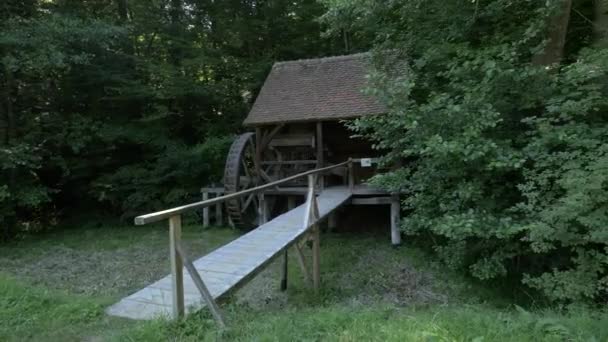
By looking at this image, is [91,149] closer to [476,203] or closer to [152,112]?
[152,112]

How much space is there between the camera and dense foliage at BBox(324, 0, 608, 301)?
433cm

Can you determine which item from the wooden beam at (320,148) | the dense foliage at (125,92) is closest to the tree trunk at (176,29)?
the dense foliage at (125,92)

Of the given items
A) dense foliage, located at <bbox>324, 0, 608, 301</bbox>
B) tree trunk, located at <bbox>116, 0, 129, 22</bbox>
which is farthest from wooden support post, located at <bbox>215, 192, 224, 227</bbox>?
tree trunk, located at <bbox>116, 0, 129, 22</bbox>

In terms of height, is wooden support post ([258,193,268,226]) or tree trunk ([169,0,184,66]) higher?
tree trunk ([169,0,184,66])

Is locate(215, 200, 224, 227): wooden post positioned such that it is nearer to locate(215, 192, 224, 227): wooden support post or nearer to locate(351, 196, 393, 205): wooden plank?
locate(215, 192, 224, 227): wooden support post

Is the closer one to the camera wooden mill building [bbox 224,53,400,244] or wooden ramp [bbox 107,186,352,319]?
→ wooden ramp [bbox 107,186,352,319]

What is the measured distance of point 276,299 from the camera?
214 inches

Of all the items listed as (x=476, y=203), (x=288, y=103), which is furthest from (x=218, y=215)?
(x=476, y=203)

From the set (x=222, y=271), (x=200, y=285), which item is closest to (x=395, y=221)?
(x=222, y=271)

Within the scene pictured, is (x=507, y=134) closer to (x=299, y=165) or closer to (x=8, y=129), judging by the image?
(x=299, y=165)

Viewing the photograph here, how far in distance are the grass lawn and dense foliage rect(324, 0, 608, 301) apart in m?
0.77

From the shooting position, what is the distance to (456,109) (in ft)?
15.8

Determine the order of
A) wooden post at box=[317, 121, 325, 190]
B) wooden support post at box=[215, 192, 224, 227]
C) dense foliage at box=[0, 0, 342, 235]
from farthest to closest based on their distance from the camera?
1. wooden support post at box=[215, 192, 224, 227]
2. dense foliage at box=[0, 0, 342, 235]
3. wooden post at box=[317, 121, 325, 190]

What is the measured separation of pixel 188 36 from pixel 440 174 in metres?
10.5
